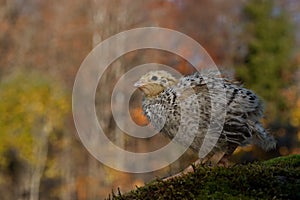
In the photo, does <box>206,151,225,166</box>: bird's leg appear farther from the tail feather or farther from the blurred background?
the blurred background

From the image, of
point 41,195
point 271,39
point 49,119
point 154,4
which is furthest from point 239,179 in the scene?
point 271,39

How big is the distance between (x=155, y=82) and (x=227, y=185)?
1217 millimetres

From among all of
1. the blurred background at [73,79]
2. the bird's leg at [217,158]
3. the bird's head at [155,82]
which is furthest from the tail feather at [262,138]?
the blurred background at [73,79]

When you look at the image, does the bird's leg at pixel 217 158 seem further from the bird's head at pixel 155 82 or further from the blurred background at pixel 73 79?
the blurred background at pixel 73 79

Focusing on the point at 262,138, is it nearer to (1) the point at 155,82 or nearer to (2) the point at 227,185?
(1) the point at 155,82

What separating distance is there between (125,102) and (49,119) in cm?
257

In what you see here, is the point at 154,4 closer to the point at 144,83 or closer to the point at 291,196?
the point at 144,83

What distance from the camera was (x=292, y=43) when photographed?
75.4 ft

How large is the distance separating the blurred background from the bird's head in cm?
780

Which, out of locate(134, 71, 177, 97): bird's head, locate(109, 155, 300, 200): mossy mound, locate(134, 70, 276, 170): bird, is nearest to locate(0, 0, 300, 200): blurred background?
locate(134, 71, 177, 97): bird's head

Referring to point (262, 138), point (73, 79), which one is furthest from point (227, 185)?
point (73, 79)

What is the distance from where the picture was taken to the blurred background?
46.2 feet

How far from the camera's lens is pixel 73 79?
17.1 m

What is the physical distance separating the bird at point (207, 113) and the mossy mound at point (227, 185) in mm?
553
